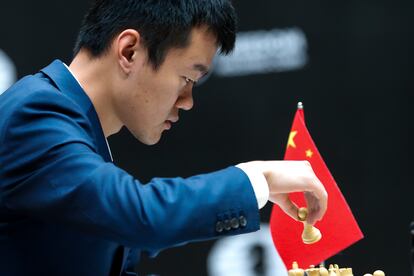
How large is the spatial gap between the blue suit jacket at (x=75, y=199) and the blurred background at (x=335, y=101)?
216 centimetres

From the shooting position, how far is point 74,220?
5.12ft

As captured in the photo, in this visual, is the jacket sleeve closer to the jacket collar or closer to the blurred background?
the jacket collar

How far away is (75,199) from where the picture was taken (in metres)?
1.54

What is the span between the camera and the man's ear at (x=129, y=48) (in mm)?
1785

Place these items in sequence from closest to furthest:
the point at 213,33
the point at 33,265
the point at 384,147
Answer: the point at 33,265, the point at 213,33, the point at 384,147

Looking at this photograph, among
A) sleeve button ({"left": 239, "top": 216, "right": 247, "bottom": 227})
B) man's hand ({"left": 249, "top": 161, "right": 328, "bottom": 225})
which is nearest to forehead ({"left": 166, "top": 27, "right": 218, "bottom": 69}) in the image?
man's hand ({"left": 249, "top": 161, "right": 328, "bottom": 225})

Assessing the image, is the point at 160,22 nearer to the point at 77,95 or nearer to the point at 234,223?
the point at 77,95

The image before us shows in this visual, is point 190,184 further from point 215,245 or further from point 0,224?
point 215,245

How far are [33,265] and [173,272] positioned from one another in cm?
233

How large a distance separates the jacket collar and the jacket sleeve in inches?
6.2

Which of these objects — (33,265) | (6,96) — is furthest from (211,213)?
(6,96)

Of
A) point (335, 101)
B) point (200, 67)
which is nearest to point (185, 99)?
point (200, 67)

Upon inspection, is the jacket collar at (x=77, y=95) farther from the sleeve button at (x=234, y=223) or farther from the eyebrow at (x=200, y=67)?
the sleeve button at (x=234, y=223)

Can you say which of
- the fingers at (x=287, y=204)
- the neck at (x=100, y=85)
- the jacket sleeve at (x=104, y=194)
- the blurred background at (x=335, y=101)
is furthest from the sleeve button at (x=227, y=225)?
the blurred background at (x=335, y=101)
